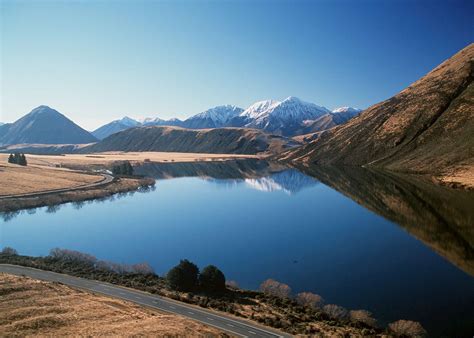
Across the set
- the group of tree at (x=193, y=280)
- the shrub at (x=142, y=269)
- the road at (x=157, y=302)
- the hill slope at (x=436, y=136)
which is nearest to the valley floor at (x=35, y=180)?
the road at (x=157, y=302)

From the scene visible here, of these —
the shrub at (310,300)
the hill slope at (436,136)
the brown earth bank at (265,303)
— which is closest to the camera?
the brown earth bank at (265,303)

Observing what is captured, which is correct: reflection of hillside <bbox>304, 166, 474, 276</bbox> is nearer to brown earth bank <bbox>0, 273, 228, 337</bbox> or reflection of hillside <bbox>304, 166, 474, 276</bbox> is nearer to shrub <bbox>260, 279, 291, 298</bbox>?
shrub <bbox>260, 279, 291, 298</bbox>

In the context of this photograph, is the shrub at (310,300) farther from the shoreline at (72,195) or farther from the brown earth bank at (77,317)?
the shoreline at (72,195)

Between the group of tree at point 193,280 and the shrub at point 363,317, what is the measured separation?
16898mm

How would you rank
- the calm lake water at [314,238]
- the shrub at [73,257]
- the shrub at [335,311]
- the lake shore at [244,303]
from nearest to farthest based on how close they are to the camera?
1. the lake shore at [244,303]
2. the shrub at [335,311]
3. the calm lake water at [314,238]
4. the shrub at [73,257]

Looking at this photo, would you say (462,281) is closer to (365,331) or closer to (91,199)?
(365,331)

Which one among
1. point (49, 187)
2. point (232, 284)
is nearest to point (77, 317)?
point (232, 284)

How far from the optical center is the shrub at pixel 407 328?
34.9m

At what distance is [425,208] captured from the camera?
88.4 m

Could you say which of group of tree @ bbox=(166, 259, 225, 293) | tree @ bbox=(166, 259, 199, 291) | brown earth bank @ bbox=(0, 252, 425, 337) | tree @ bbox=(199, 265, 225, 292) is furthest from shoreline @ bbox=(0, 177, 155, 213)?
tree @ bbox=(199, 265, 225, 292)

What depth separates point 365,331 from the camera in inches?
1373

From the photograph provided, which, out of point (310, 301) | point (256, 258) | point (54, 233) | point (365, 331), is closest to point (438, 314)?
point (365, 331)

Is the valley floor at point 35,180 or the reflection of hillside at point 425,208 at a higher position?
the reflection of hillside at point 425,208

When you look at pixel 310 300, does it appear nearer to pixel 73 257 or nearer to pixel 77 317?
pixel 77 317
